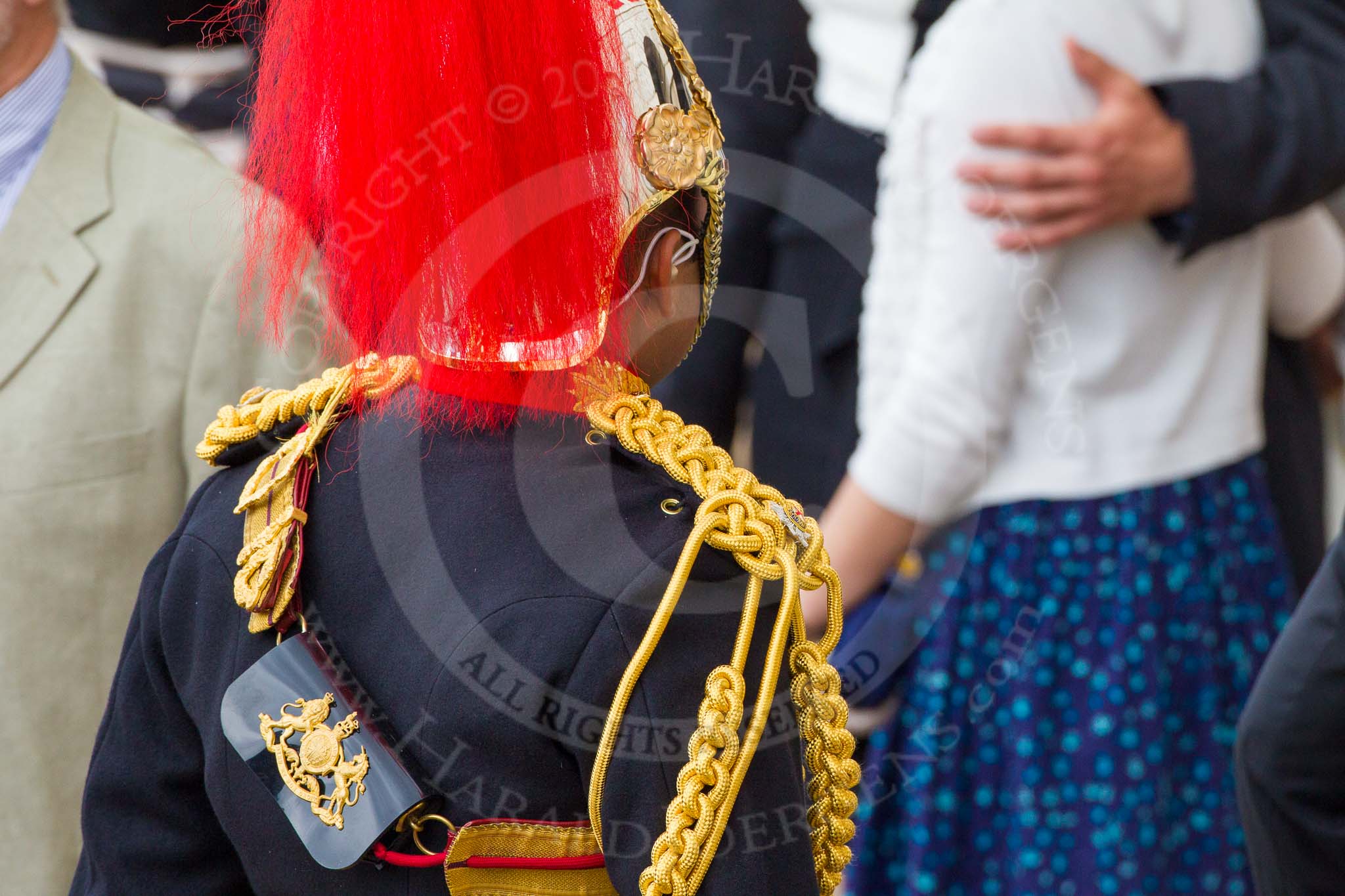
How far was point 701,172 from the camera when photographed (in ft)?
2.88

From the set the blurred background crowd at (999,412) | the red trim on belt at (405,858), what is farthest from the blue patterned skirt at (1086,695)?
the red trim on belt at (405,858)

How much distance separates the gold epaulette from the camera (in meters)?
0.87

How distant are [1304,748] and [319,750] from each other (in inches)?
30.7

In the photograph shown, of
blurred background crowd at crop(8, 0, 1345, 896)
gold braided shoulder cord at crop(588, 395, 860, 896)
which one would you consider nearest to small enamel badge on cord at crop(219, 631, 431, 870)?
gold braided shoulder cord at crop(588, 395, 860, 896)

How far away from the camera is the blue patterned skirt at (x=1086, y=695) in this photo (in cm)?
148

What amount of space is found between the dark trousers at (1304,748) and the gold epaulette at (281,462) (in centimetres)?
75

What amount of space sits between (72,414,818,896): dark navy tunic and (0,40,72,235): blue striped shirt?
2.54 feet

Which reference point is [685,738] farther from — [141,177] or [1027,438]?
[141,177]

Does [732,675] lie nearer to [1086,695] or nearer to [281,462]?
[281,462]

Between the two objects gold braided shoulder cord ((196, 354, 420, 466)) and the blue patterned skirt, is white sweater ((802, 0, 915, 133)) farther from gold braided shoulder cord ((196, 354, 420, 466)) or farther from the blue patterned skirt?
gold braided shoulder cord ((196, 354, 420, 466))

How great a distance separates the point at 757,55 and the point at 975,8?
1.42 ft

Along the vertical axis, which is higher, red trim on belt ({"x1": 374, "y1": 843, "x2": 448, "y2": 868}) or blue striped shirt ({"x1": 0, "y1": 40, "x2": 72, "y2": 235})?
blue striped shirt ({"x1": 0, "y1": 40, "x2": 72, "y2": 235})

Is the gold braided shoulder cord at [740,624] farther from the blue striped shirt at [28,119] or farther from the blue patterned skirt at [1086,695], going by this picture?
the blue striped shirt at [28,119]

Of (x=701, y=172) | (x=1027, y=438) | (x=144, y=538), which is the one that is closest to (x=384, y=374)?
(x=701, y=172)
